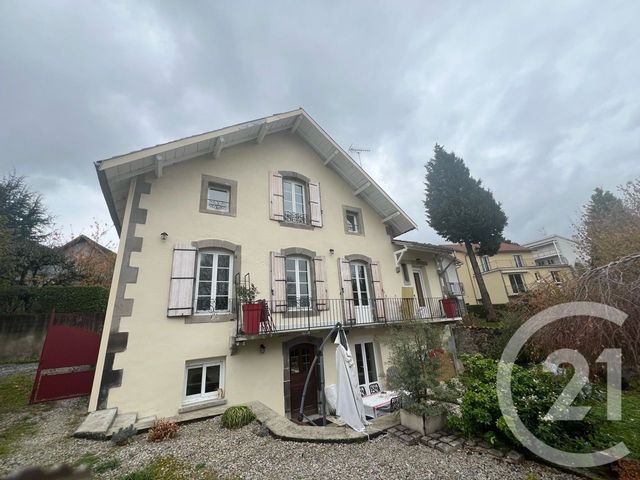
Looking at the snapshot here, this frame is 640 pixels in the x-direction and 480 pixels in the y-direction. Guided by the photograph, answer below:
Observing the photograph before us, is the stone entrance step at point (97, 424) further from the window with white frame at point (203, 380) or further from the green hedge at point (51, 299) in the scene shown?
the green hedge at point (51, 299)

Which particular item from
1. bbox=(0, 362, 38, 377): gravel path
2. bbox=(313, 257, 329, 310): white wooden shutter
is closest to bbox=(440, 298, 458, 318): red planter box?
bbox=(313, 257, 329, 310): white wooden shutter

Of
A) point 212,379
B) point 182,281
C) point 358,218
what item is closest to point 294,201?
point 358,218

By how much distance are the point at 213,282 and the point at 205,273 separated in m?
0.34

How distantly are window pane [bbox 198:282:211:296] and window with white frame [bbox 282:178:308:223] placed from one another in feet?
10.8

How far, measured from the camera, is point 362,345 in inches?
383

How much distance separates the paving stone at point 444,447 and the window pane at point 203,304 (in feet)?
19.2

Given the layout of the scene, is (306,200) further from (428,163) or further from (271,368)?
(428,163)

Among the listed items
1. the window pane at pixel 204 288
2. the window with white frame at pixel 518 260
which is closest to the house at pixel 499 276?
the window with white frame at pixel 518 260

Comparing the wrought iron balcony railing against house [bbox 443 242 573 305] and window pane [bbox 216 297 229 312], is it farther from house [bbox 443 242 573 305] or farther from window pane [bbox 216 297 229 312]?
house [bbox 443 242 573 305]

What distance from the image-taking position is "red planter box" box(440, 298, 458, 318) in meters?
10.9

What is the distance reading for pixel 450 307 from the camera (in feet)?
35.9

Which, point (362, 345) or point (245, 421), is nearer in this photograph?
point (245, 421)

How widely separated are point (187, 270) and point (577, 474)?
820cm

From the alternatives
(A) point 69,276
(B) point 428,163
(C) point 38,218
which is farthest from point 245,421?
(C) point 38,218
